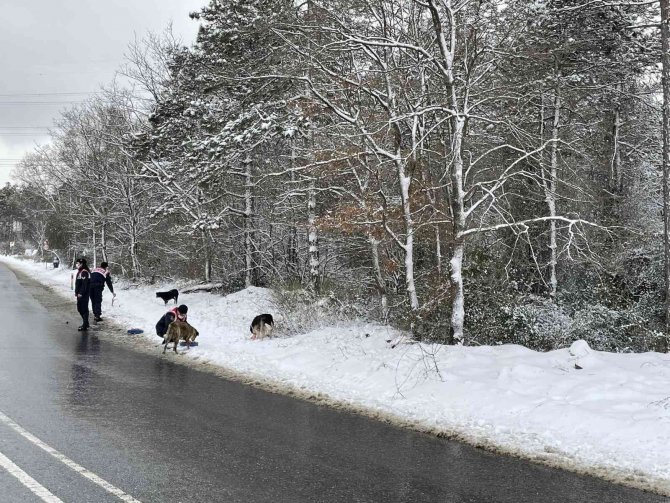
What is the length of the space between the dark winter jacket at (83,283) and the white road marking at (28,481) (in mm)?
11288

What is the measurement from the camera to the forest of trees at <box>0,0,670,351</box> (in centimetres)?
1220

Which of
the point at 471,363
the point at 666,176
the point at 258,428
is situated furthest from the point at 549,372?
the point at 666,176

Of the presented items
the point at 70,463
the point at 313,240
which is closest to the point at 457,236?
the point at 70,463

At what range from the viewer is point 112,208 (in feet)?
105

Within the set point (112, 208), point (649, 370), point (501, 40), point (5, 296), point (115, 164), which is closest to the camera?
point (649, 370)

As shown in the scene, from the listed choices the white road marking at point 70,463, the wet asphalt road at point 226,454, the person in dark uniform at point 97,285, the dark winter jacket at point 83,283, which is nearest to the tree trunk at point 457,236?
the wet asphalt road at point 226,454

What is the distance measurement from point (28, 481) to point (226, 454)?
189cm

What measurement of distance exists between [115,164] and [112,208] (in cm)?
316

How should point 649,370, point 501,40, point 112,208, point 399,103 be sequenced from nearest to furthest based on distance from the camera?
point 649,370, point 501,40, point 399,103, point 112,208

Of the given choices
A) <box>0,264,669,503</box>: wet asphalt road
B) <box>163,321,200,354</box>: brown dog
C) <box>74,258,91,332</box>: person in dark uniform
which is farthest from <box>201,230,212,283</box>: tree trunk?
<box>0,264,669,503</box>: wet asphalt road

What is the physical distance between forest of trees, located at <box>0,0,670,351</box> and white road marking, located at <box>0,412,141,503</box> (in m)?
7.75

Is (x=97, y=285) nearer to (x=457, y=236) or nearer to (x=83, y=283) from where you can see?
(x=83, y=283)

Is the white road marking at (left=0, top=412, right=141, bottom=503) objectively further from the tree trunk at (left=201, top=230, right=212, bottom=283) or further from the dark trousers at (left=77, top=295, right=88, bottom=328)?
the tree trunk at (left=201, top=230, right=212, bottom=283)

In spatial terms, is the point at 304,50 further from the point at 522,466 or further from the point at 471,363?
the point at 522,466
